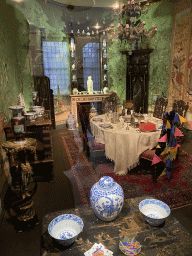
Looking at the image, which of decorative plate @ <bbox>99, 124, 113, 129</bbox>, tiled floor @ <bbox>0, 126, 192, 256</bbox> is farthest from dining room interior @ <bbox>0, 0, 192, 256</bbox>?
decorative plate @ <bbox>99, 124, 113, 129</bbox>

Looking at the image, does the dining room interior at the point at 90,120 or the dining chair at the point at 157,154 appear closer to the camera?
the dining room interior at the point at 90,120

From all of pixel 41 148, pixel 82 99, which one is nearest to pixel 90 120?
pixel 41 148

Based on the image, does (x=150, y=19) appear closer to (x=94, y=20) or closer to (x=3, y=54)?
(x=94, y=20)

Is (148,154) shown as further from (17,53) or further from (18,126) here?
(17,53)

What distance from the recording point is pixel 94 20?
22.9 feet

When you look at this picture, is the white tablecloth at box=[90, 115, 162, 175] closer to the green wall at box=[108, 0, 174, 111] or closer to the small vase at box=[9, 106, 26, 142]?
the small vase at box=[9, 106, 26, 142]

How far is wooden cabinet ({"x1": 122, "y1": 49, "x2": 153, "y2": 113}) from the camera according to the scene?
23.3 feet

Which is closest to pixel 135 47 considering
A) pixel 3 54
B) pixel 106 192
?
pixel 3 54

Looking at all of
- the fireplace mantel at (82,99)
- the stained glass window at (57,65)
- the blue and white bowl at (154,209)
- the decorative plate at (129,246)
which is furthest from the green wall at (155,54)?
the decorative plate at (129,246)

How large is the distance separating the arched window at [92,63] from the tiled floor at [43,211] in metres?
4.13

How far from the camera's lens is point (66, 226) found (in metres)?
1.39

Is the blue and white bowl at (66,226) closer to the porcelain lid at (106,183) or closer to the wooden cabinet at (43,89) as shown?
the porcelain lid at (106,183)

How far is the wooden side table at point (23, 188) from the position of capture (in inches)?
95.8

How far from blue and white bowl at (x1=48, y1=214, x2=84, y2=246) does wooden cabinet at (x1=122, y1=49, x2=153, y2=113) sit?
6.10m
